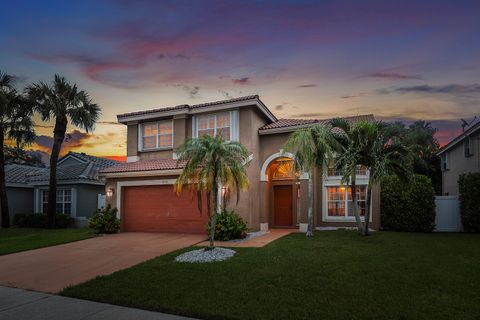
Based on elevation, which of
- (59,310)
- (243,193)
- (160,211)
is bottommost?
(59,310)

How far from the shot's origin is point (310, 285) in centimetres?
667

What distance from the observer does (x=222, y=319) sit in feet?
17.1

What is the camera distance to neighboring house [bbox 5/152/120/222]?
22547 mm

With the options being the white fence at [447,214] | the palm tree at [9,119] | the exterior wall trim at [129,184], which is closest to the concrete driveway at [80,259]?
the exterior wall trim at [129,184]

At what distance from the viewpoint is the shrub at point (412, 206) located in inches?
606

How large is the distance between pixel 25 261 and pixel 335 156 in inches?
452

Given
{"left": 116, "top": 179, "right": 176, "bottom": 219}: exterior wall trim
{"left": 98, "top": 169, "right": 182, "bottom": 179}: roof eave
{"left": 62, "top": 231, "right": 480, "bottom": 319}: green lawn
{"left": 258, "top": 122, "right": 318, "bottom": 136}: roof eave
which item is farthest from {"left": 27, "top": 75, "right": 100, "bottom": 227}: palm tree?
{"left": 62, "top": 231, "right": 480, "bottom": 319}: green lawn

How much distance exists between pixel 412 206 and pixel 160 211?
1193cm

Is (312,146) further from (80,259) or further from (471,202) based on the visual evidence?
(80,259)

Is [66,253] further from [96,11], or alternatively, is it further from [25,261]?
[96,11]

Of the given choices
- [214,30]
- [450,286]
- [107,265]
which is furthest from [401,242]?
[214,30]

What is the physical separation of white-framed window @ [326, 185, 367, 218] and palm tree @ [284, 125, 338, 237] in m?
3.42

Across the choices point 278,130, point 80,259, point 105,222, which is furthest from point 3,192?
point 278,130

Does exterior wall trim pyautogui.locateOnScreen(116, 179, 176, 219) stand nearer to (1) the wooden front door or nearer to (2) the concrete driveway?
(2) the concrete driveway
